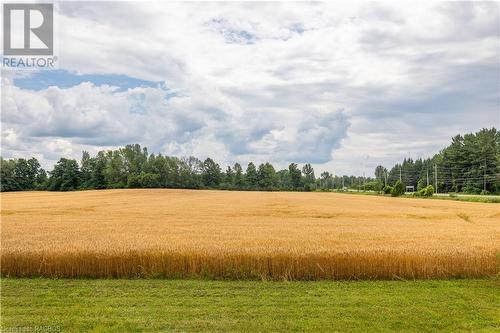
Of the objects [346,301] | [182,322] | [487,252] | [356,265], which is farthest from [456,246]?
[182,322]

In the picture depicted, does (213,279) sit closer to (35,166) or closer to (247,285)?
(247,285)

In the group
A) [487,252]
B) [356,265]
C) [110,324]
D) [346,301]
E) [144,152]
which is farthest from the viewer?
[144,152]

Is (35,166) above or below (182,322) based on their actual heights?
above

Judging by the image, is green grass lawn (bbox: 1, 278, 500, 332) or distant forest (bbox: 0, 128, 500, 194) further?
distant forest (bbox: 0, 128, 500, 194)

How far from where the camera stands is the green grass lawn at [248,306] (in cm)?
1077

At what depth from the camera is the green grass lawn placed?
1077cm

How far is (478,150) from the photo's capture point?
415ft

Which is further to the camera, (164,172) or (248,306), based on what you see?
(164,172)

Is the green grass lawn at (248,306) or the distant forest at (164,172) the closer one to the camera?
the green grass lawn at (248,306)

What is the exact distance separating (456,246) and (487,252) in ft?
4.84

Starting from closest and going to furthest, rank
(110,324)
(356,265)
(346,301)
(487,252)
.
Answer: (110,324) → (346,301) → (356,265) → (487,252)

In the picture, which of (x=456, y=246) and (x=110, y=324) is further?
(x=456, y=246)

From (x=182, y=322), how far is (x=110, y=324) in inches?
65.2

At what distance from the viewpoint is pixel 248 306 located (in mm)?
12242
